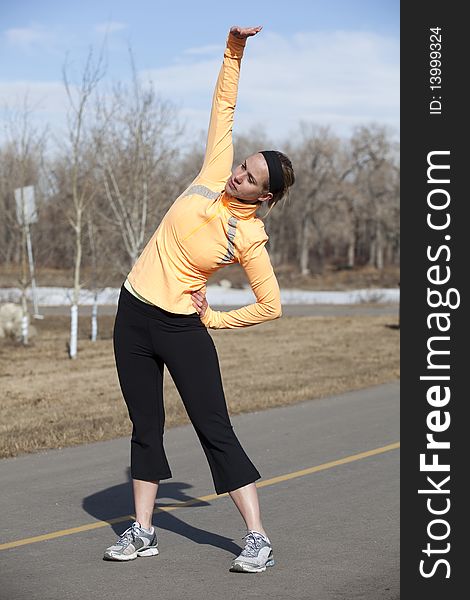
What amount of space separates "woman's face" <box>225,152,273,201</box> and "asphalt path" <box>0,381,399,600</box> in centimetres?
202

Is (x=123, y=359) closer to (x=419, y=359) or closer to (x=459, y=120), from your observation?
(x=419, y=359)

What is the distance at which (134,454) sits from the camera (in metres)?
6.26

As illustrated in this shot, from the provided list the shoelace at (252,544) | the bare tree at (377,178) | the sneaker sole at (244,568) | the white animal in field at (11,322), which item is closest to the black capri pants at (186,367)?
the shoelace at (252,544)

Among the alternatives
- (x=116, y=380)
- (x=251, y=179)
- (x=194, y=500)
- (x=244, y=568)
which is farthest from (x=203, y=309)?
(x=116, y=380)

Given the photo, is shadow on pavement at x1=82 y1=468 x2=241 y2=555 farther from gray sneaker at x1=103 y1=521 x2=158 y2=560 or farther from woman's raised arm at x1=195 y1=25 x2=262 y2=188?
woman's raised arm at x1=195 y1=25 x2=262 y2=188

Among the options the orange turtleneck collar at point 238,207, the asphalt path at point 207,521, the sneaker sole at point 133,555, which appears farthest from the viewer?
the sneaker sole at point 133,555

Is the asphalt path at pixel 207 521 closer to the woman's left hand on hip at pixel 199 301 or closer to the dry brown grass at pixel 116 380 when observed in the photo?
the dry brown grass at pixel 116 380

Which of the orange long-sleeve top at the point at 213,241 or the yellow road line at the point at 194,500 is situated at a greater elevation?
the orange long-sleeve top at the point at 213,241

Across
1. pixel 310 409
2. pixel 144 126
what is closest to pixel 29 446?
pixel 310 409

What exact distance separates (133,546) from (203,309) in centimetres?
139

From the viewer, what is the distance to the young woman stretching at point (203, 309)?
19.1 ft

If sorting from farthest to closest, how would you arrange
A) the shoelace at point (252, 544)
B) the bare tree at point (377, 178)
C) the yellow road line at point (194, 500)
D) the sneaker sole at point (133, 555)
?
the bare tree at point (377, 178) → the yellow road line at point (194, 500) → the sneaker sole at point (133, 555) → the shoelace at point (252, 544)

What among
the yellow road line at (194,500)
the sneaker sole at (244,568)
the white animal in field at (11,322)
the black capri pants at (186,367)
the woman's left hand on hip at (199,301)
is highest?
the woman's left hand on hip at (199,301)

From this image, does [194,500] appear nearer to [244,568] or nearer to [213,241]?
→ [244,568]
